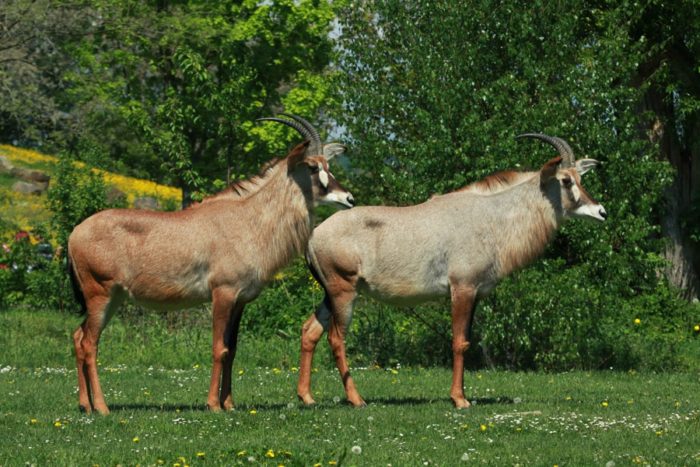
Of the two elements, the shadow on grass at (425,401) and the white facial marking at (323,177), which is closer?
the white facial marking at (323,177)

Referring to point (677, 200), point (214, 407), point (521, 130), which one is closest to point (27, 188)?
point (677, 200)

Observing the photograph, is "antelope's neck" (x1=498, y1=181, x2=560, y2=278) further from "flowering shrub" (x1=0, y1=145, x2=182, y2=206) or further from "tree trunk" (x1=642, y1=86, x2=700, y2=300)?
"flowering shrub" (x1=0, y1=145, x2=182, y2=206)

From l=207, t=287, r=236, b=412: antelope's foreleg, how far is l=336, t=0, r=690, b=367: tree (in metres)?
6.16

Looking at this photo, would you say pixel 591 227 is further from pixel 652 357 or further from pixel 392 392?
pixel 392 392

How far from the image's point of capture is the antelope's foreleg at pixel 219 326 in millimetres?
12070

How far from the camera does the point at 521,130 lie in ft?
59.0

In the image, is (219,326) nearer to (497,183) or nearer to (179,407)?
(179,407)

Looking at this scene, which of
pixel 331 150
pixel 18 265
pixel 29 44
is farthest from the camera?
pixel 29 44

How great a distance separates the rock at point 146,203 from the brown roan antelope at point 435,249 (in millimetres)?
36269

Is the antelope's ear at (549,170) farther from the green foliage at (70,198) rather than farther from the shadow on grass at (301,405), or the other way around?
the green foliage at (70,198)

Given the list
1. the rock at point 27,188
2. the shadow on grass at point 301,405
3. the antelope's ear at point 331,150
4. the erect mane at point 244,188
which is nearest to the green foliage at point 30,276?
the shadow on grass at point 301,405

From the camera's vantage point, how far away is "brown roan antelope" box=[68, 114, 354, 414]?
1204 centimetres

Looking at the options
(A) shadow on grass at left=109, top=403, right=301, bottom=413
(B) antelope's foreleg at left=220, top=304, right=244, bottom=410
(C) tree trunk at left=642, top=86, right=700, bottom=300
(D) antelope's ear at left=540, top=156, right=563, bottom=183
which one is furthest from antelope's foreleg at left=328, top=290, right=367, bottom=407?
(C) tree trunk at left=642, top=86, right=700, bottom=300

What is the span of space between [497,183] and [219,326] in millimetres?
4056
